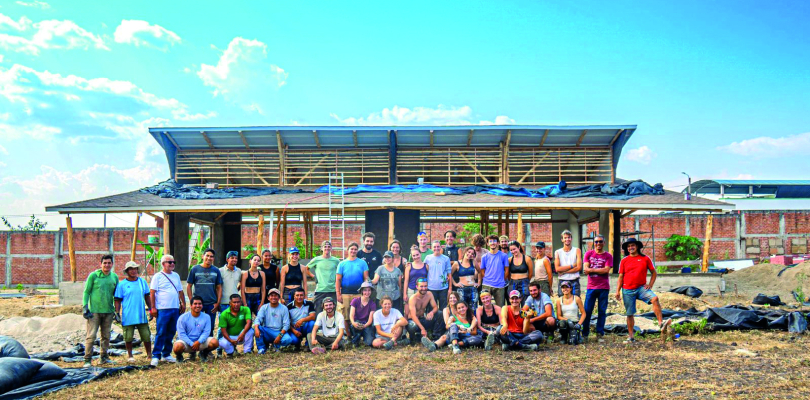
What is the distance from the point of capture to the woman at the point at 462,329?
8.60 meters

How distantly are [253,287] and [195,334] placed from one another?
125cm

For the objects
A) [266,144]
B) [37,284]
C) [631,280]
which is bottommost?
[37,284]

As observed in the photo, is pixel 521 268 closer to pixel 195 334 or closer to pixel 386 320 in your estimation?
pixel 386 320

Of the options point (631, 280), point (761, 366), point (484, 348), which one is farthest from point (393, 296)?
point (761, 366)

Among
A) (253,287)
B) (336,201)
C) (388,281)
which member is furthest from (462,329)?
(336,201)

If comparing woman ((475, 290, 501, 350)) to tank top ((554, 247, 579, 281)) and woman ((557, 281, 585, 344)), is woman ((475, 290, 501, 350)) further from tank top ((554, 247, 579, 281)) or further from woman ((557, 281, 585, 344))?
tank top ((554, 247, 579, 281))

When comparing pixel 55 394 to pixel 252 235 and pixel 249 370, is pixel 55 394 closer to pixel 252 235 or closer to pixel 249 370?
pixel 249 370

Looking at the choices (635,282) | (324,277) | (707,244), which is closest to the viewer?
(635,282)

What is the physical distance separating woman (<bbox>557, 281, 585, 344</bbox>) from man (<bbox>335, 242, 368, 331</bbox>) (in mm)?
3034

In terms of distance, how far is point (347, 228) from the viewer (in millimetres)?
27984

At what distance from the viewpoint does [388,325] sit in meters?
9.21

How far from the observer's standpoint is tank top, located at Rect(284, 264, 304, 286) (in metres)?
9.62

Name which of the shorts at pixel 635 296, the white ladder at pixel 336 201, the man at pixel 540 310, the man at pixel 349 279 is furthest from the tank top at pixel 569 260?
the white ladder at pixel 336 201

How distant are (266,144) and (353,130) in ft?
9.66
